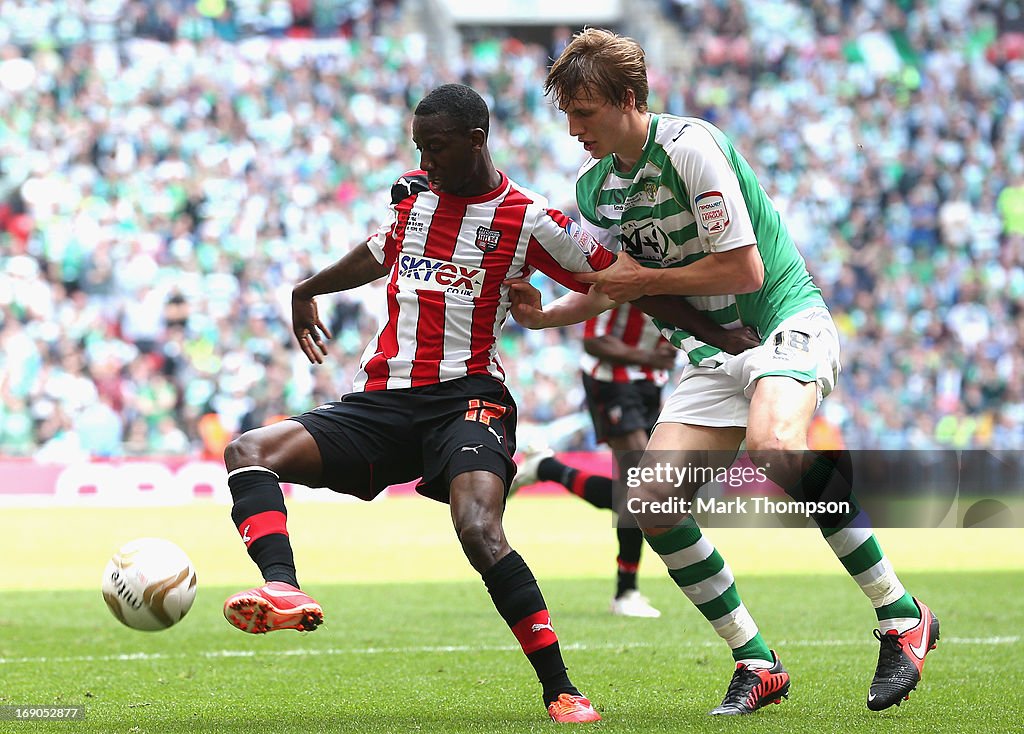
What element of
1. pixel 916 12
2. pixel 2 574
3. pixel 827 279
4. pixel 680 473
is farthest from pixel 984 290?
pixel 680 473

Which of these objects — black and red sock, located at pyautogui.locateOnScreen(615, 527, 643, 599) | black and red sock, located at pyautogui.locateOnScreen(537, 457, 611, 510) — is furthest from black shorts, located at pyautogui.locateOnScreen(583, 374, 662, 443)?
black and red sock, located at pyautogui.locateOnScreen(615, 527, 643, 599)

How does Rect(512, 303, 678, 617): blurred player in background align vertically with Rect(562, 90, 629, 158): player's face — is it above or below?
below

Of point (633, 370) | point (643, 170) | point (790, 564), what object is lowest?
point (790, 564)

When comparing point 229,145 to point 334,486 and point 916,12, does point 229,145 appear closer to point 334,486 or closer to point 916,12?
point 916,12

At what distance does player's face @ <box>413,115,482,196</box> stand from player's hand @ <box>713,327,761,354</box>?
1138 millimetres

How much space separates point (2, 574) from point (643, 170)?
7.52m

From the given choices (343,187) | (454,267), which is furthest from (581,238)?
(343,187)

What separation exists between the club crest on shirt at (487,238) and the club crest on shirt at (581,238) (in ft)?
0.91

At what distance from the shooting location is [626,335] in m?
9.08

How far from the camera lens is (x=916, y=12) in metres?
27.7

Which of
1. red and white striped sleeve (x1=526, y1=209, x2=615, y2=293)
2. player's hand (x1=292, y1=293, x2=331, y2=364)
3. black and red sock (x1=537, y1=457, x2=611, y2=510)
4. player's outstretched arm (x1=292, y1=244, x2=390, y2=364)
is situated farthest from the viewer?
black and red sock (x1=537, y1=457, x2=611, y2=510)

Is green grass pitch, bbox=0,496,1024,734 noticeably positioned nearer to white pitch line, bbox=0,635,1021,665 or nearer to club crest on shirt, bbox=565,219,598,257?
white pitch line, bbox=0,635,1021,665

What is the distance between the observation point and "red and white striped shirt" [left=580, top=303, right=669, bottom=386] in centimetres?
898

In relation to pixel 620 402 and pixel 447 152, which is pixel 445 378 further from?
pixel 620 402
